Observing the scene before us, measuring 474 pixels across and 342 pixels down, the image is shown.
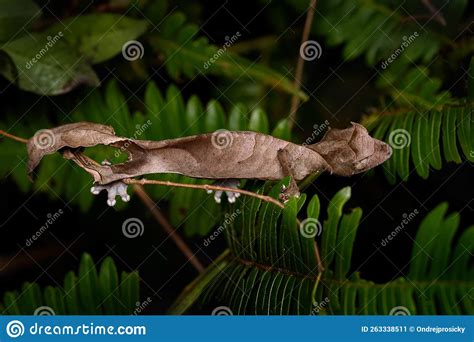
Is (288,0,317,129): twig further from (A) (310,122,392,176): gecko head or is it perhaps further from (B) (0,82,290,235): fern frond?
(A) (310,122,392,176): gecko head

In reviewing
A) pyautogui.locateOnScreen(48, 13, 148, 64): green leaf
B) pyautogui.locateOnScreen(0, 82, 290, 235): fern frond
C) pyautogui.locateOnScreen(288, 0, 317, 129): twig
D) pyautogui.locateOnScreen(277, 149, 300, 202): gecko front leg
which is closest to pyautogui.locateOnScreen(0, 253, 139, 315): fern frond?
pyautogui.locateOnScreen(0, 82, 290, 235): fern frond

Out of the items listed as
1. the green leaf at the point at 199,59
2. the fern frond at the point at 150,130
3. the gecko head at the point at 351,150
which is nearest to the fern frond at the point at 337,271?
the gecko head at the point at 351,150

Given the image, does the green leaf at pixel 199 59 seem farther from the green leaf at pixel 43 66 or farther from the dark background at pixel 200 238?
the green leaf at pixel 43 66

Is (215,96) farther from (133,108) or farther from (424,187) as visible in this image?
(424,187)

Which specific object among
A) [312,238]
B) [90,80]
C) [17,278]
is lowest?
[17,278]

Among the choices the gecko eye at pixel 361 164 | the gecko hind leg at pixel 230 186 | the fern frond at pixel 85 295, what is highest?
the gecko eye at pixel 361 164

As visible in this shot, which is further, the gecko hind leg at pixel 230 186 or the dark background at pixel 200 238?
the dark background at pixel 200 238

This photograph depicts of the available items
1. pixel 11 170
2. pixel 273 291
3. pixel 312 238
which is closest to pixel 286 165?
pixel 312 238
